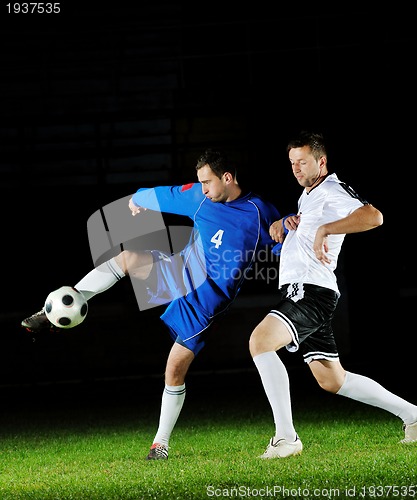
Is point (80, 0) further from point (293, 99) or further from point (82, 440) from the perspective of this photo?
point (82, 440)

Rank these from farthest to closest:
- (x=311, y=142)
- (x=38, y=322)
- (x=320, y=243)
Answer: (x=38, y=322) < (x=311, y=142) < (x=320, y=243)

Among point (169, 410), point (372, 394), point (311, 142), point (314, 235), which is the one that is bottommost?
point (169, 410)

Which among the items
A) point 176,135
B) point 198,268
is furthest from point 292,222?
point 176,135

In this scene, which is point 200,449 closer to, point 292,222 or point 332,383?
point 332,383

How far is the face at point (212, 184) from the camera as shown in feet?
17.1

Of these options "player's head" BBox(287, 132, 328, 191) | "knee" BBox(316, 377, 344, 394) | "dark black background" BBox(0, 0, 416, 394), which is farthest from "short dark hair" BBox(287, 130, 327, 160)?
"dark black background" BBox(0, 0, 416, 394)

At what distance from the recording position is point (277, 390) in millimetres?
4699

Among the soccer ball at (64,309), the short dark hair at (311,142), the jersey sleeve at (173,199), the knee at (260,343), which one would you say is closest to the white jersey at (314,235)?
the short dark hair at (311,142)

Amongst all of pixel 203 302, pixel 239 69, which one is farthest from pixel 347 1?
pixel 203 302

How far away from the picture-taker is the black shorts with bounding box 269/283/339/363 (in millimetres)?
4734

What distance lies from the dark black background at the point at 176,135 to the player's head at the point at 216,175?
5270 millimetres

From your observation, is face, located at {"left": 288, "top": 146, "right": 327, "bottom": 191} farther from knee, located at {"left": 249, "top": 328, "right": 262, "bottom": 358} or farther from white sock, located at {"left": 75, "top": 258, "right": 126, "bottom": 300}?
white sock, located at {"left": 75, "top": 258, "right": 126, "bottom": 300}

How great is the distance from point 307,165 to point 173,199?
3.64 feet

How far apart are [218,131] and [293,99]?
2189mm
